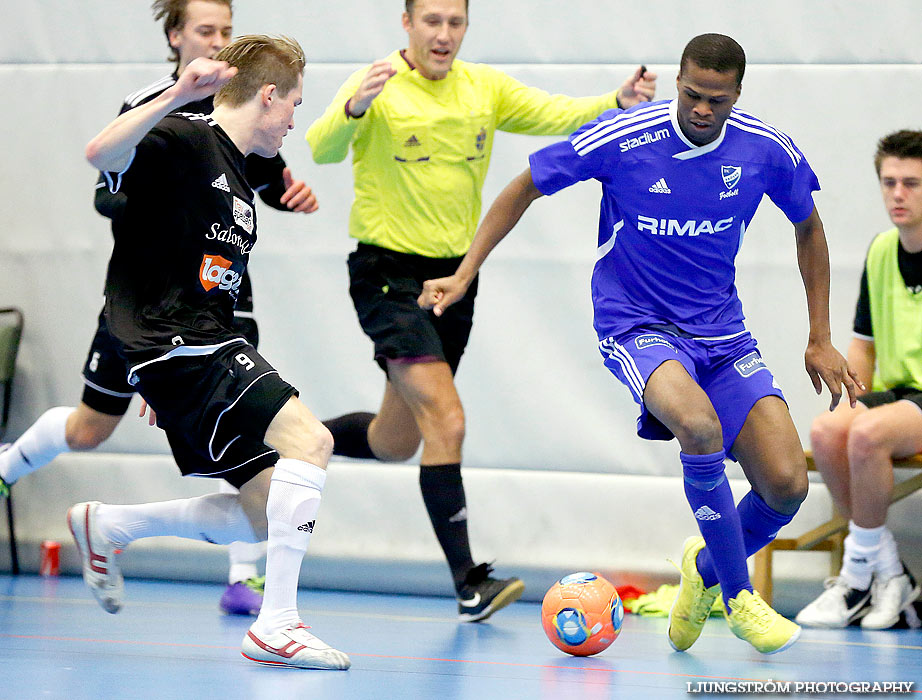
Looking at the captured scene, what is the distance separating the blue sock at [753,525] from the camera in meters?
4.30

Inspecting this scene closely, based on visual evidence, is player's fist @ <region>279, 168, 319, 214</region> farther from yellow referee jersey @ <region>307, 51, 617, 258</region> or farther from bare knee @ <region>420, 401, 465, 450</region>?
bare knee @ <region>420, 401, 465, 450</region>

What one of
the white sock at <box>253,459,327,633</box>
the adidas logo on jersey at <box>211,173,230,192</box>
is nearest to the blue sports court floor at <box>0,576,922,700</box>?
the white sock at <box>253,459,327,633</box>

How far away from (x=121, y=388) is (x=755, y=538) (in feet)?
8.73

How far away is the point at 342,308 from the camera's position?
6473 millimetres

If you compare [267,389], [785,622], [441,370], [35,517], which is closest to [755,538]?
[785,622]

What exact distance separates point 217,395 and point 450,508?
154 cm

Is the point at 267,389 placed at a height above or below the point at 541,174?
below

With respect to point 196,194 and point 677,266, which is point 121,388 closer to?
point 196,194

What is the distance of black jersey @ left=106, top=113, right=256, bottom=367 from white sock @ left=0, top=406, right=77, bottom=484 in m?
1.61

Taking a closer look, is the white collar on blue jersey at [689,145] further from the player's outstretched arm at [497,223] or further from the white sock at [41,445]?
the white sock at [41,445]

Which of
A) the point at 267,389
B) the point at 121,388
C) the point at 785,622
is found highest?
the point at 267,389

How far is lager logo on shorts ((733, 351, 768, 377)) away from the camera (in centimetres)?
435

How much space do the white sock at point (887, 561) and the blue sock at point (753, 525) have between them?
3.90 feet

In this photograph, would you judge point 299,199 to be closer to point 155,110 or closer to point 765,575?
point 155,110
